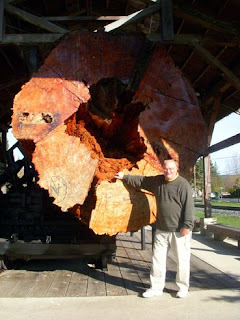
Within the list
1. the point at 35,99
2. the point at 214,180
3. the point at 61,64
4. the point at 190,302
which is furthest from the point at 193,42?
the point at 214,180

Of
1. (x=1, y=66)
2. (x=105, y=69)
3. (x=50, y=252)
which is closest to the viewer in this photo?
(x=105, y=69)

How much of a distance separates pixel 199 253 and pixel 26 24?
4.79 metres

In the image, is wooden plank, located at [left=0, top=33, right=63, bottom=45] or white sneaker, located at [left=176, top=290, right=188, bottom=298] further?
wooden plank, located at [left=0, top=33, right=63, bottom=45]

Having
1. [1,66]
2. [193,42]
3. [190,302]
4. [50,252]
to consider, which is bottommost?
[190,302]

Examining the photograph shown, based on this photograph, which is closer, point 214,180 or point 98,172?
point 98,172

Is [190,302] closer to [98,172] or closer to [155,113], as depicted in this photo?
[98,172]

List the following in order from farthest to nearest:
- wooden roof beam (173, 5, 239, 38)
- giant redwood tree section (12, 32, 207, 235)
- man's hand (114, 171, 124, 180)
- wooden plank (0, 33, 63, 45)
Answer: wooden roof beam (173, 5, 239, 38), wooden plank (0, 33, 63, 45), man's hand (114, 171, 124, 180), giant redwood tree section (12, 32, 207, 235)

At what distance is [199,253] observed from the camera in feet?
18.4

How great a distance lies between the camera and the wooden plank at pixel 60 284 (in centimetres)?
336

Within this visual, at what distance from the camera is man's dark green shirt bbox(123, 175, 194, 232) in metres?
2.94

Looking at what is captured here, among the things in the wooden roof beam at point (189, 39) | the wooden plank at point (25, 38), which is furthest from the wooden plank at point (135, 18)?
the wooden plank at point (25, 38)

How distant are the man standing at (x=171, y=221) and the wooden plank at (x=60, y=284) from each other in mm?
866

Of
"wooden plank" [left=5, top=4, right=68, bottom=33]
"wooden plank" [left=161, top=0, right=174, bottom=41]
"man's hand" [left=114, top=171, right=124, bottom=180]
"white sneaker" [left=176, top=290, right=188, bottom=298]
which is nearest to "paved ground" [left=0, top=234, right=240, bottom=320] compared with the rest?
"white sneaker" [left=176, top=290, right=188, bottom=298]

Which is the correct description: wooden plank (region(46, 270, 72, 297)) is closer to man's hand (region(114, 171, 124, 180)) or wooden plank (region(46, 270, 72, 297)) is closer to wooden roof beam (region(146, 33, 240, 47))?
man's hand (region(114, 171, 124, 180))
